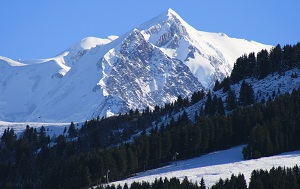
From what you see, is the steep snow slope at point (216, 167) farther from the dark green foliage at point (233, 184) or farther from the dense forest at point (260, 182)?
the dark green foliage at point (233, 184)

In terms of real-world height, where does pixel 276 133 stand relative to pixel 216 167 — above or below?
above

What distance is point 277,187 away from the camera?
99.2 metres

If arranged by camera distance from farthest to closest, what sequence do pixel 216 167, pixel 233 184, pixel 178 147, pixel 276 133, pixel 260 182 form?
pixel 178 147 → pixel 276 133 → pixel 216 167 → pixel 233 184 → pixel 260 182

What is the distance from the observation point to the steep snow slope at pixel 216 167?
117m

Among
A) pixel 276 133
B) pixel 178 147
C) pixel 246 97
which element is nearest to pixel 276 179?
pixel 276 133

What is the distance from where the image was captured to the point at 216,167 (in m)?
126

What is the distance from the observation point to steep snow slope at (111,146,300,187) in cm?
11719

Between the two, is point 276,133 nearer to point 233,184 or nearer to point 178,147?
point 178,147

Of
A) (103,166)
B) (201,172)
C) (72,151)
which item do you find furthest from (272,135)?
(72,151)

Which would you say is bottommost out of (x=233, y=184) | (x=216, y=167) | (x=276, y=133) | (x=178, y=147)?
(x=233, y=184)

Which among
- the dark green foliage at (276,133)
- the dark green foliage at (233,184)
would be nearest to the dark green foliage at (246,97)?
the dark green foliage at (276,133)

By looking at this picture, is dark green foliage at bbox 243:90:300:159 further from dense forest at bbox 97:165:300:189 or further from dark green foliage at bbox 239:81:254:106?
dark green foliage at bbox 239:81:254:106

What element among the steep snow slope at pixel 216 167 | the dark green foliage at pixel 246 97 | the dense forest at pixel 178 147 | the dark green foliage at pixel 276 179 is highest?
the dark green foliage at pixel 246 97

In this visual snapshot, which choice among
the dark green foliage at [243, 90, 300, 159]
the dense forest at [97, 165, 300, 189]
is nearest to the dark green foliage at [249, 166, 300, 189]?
the dense forest at [97, 165, 300, 189]
